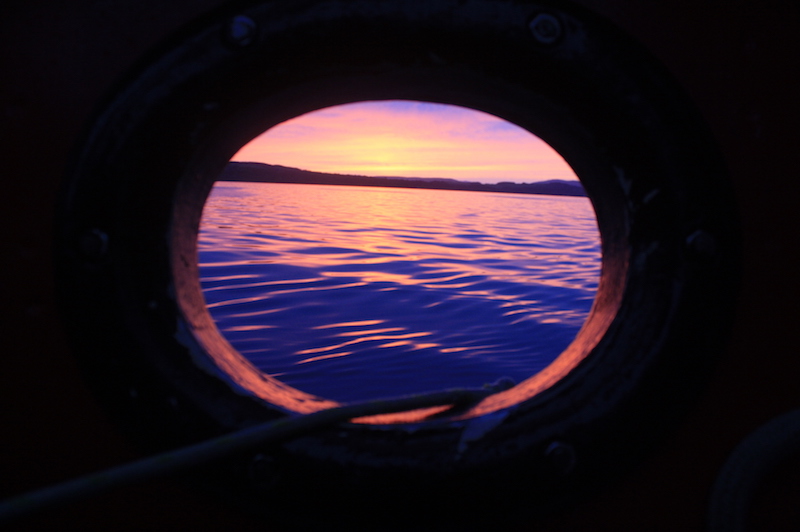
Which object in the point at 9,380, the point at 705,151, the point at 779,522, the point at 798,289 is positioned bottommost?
the point at 779,522

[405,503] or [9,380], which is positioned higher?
[9,380]

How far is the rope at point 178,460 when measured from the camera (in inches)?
16.5

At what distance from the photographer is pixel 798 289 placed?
23.1 inches

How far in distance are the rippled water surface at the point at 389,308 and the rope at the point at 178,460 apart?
1.35m

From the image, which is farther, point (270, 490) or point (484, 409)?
point (484, 409)

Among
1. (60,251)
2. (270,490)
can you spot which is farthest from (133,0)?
(270,490)

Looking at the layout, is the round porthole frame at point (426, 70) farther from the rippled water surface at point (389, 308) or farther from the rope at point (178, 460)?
the rippled water surface at point (389, 308)

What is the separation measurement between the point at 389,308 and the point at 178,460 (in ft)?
8.22

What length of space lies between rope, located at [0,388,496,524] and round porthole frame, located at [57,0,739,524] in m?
0.04

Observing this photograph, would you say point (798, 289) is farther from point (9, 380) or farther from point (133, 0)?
point (9, 380)

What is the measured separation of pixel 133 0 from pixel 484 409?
2.35 feet

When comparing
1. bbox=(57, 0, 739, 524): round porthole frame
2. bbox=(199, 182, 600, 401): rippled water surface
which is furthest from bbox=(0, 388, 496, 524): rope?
bbox=(199, 182, 600, 401): rippled water surface

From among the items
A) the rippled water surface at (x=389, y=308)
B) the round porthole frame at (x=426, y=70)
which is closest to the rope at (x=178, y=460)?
the round porthole frame at (x=426, y=70)

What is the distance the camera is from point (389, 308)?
2.96 m
